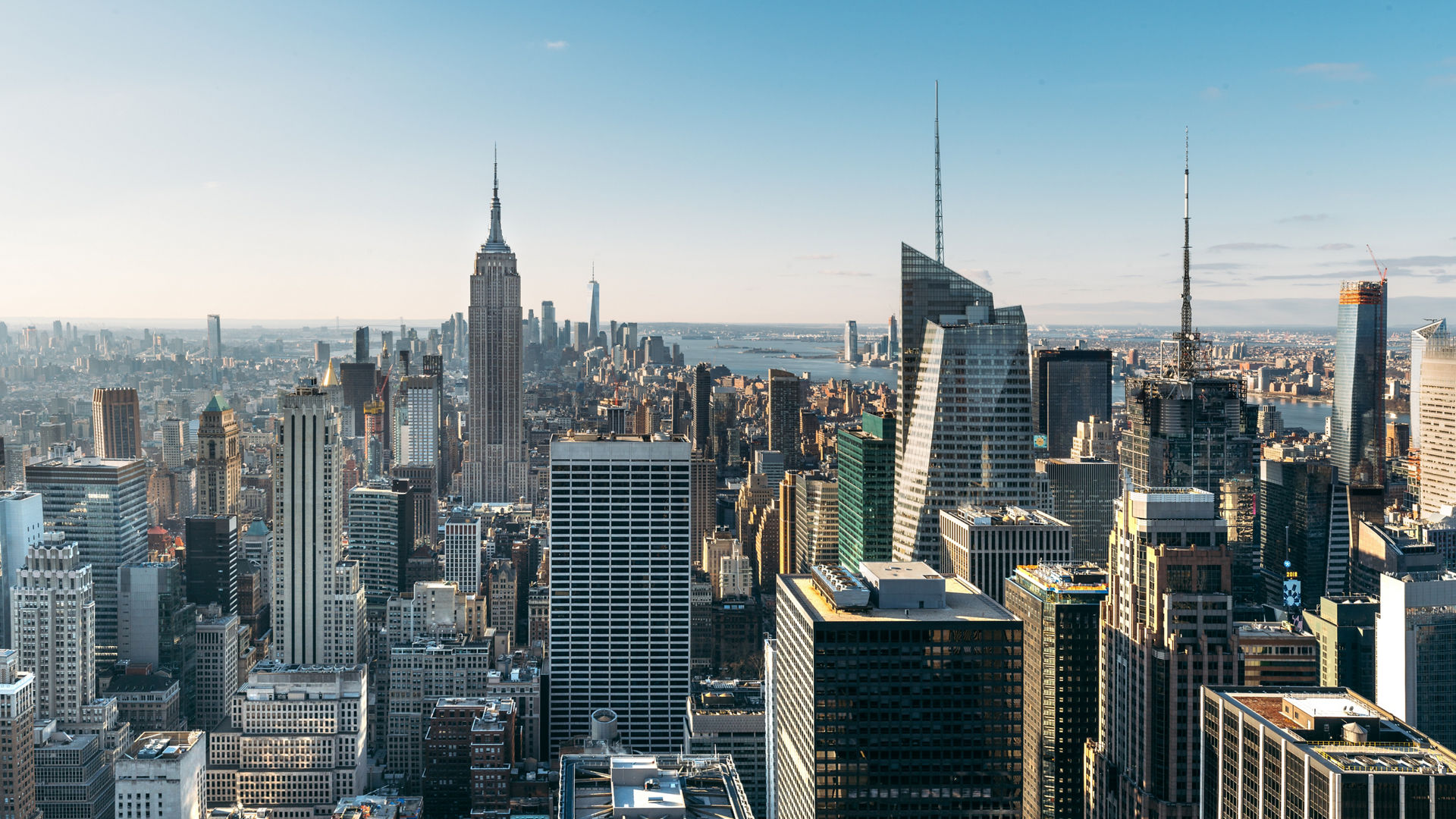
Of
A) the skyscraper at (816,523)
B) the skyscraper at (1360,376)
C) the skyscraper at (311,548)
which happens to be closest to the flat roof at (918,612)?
the skyscraper at (816,523)

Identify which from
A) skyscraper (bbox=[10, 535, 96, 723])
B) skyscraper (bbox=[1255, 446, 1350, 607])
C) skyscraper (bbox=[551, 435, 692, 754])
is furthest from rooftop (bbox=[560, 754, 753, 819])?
skyscraper (bbox=[1255, 446, 1350, 607])

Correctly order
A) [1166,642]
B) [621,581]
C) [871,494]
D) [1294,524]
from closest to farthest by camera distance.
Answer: [1166,642] → [621,581] → [871,494] → [1294,524]

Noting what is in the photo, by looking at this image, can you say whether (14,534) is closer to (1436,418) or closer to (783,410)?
(783,410)

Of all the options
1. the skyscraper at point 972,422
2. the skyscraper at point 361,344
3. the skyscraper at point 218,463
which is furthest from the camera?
the skyscraper at point 361,344

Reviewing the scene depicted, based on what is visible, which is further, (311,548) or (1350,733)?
(311,548)

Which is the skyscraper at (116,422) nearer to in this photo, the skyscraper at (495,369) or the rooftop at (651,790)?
the skyscraper at (495,369)

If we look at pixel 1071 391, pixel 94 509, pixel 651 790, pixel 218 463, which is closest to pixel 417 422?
pixel 218 463

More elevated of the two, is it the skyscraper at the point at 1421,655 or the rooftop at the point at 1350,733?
the rooftop at the point at 1350,733

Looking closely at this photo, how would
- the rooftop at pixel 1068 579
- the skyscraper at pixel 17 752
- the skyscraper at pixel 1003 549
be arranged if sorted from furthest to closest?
1. the skyscraper at pixel 1003 549
2. the skyscraper at pixel 17 752
3. the rooftop at pixel 1068 579

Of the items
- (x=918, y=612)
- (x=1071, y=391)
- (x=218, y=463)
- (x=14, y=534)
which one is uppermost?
(x=1071, y=391)
